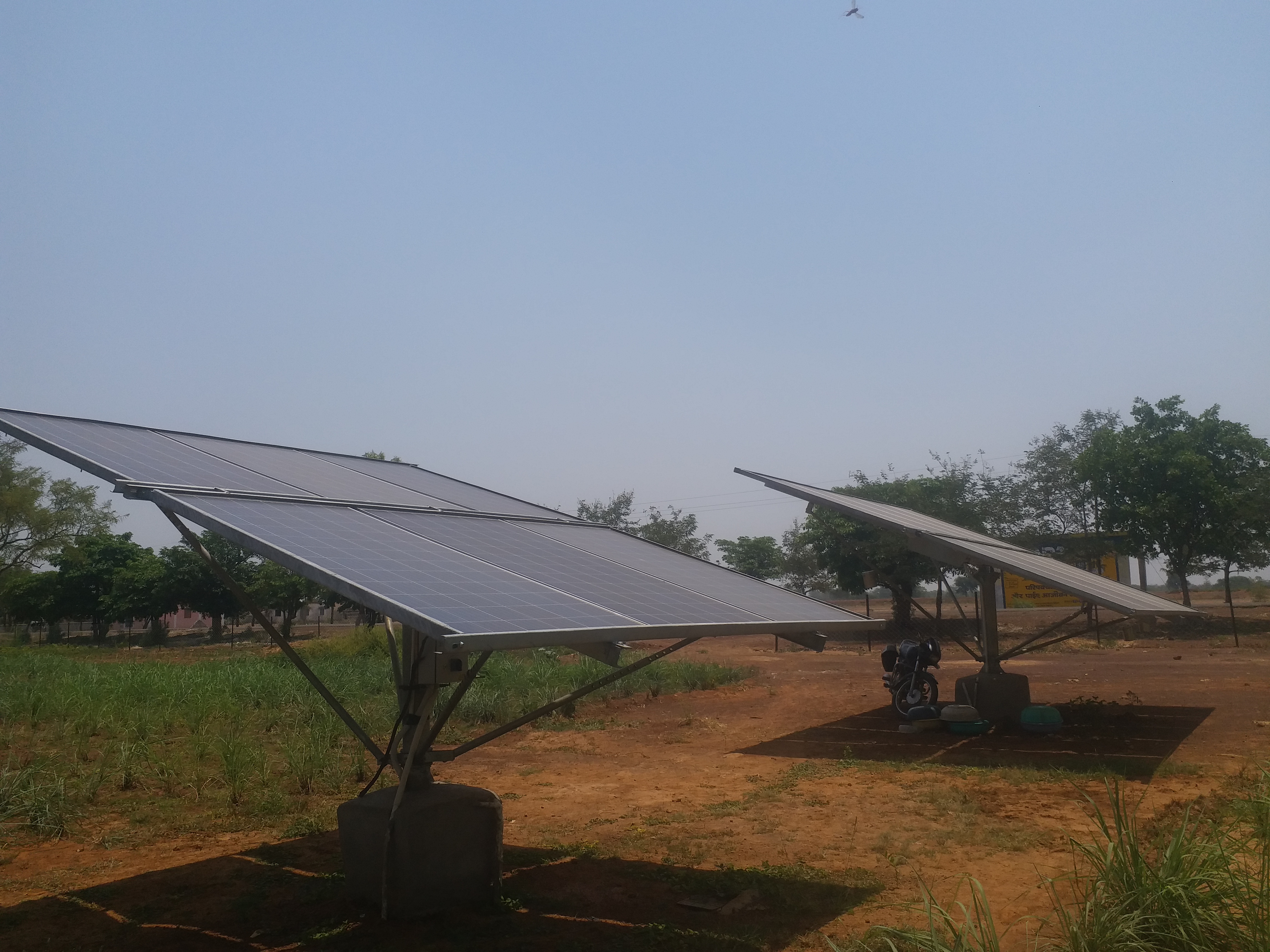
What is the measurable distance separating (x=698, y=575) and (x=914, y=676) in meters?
7.72

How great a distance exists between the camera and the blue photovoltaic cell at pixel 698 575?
7945mm

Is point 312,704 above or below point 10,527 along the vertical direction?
below

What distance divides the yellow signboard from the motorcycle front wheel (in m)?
25.0

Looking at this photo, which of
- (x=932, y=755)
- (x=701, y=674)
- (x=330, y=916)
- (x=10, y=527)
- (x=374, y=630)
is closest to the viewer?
(x=330, y=916)

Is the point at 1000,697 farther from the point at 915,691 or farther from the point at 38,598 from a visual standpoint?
the point at 38,598

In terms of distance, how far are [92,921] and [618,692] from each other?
43.6ft

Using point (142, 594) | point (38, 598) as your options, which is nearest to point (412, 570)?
point (142, 594)

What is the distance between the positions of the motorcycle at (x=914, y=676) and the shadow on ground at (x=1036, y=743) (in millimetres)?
469

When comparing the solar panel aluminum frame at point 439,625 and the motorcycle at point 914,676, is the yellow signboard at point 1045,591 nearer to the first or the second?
the motorcycle at point 914,676

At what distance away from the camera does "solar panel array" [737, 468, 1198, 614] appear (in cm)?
1338

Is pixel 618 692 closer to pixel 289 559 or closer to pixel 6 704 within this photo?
pixel 6 704

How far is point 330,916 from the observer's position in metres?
6.54

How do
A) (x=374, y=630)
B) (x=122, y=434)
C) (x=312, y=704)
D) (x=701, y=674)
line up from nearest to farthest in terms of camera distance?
(x=122, y=434) < (x=312, y=704) < (x=701, y=674) < (x=374, y=630)

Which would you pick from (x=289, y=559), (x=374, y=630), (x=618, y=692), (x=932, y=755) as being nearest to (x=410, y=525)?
(x=289, y=559)
